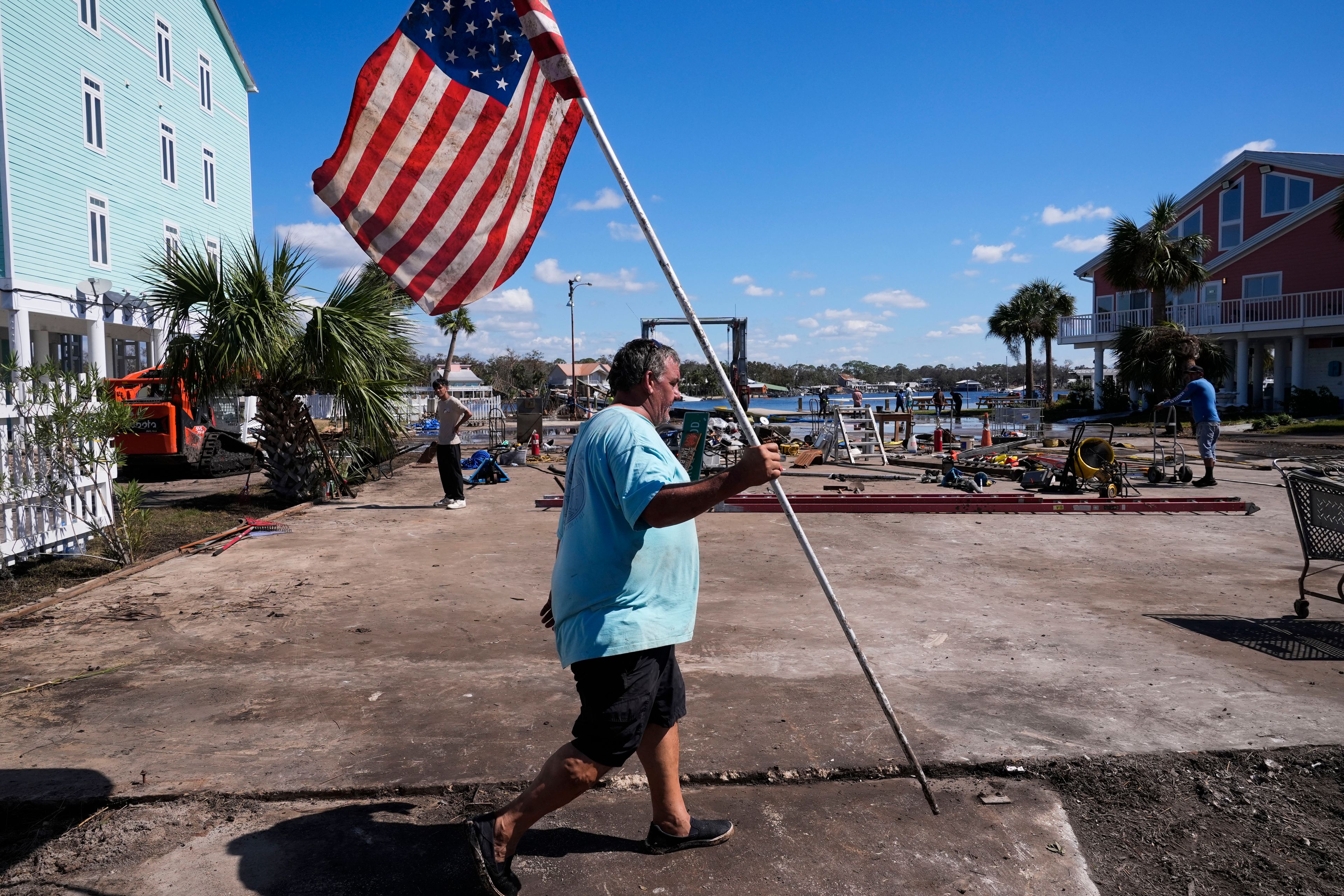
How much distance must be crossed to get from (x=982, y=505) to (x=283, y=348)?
935 centimetres

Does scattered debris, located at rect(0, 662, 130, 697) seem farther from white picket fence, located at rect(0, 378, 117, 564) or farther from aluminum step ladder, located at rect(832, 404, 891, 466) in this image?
aluminum step ladder, located at rect(832, 404, 891, 466)

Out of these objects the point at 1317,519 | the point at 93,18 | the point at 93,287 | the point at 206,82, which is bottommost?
the point at 1317,519

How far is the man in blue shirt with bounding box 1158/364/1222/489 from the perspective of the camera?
43.3 feet

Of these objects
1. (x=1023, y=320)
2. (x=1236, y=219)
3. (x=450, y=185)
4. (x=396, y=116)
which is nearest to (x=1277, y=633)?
(x=450, y=185)

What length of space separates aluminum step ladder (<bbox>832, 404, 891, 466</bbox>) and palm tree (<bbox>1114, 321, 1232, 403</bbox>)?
42.2ft

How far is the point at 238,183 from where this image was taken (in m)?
29.9

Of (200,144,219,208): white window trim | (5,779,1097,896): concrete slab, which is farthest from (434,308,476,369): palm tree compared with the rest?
(5,779,1097,896): concrete slab

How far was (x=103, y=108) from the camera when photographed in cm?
2152

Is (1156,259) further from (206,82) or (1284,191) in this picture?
(206,82)

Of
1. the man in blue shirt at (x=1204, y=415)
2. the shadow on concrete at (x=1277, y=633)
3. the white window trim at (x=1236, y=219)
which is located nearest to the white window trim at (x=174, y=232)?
the man in blue shirt at (x=1204, y=415)

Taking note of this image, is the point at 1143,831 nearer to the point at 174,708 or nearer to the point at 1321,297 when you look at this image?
the point at 174,708

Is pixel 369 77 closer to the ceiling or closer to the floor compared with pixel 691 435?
closer to the ceiling

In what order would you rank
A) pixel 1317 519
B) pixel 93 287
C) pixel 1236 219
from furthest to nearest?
pixel 1236 219 < pixel 93 287 < pixel 1317 519

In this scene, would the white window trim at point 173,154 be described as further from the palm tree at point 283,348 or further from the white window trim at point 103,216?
the palm tree at point 283,348
